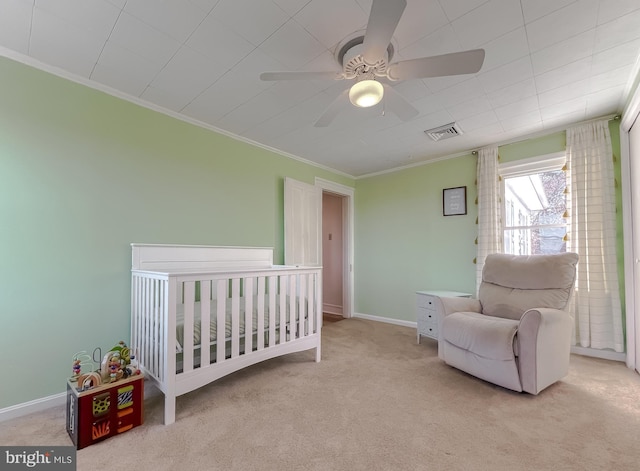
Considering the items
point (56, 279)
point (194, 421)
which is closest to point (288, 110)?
point (56, 279)

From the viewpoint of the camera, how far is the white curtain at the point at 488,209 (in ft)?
10.9

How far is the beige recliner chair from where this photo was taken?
200 centimetres

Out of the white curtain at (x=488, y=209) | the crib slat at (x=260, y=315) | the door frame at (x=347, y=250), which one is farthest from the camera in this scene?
the door frame at (x=347, y=250)

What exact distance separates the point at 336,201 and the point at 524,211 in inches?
108

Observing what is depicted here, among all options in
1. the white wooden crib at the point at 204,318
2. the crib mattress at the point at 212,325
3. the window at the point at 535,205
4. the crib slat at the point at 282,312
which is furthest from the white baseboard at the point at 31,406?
the window at the point at 535,205

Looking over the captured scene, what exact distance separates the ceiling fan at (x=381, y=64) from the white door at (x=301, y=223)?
1814 mm

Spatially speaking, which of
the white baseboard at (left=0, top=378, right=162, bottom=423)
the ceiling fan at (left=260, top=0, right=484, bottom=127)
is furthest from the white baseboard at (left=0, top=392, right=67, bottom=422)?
the ceiling fan at (left=260, top=0, right=484, bottom=127)

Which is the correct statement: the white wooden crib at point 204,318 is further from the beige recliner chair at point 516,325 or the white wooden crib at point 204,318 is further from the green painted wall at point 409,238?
the green painted wall at point 409,238

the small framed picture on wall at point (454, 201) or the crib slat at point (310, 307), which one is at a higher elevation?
the small framed picture on wall at point (454, 201)

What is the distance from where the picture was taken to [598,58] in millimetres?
1894

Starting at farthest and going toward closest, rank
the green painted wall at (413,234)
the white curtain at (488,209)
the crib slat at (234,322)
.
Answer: the green painted wall at (413,234) → the white curtain at (488,209) → the crib slat at (234,322)

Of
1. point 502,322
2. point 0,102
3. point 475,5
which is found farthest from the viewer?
point 502,322

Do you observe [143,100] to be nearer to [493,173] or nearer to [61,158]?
[61,158]

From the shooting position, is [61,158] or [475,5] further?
[61,158]
